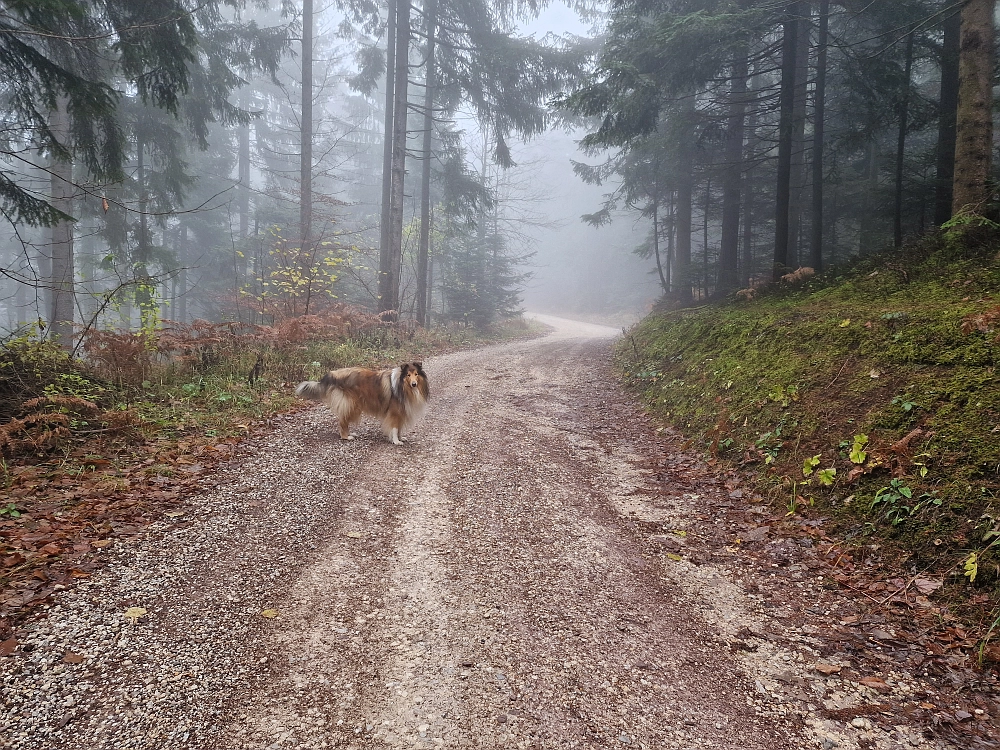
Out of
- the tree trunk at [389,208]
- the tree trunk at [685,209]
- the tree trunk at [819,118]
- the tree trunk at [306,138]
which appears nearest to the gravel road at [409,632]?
the tree trunk at [819,118]

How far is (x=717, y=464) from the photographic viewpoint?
18.4ft

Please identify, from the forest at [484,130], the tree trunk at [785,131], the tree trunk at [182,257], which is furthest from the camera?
the tree trunk at [182,257]

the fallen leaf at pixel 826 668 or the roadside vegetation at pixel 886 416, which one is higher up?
the roadside vegetation at pixel 886 416

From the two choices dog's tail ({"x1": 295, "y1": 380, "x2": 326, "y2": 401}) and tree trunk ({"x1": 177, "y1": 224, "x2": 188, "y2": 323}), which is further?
tree trunk ({"x1": 177, "y1": 224, "x2": 188, "y2": 323})

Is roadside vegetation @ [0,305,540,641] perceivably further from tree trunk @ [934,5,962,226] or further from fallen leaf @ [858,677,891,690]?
tree trunk @ [934,5,962,226]

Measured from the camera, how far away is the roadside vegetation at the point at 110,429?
11.4 feet

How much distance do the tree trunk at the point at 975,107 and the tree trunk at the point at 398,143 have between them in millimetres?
13595

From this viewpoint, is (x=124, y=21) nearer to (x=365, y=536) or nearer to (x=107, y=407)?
(x=107, y=407)

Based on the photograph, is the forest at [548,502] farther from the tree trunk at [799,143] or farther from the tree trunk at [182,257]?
the tree trunk at [182,257]

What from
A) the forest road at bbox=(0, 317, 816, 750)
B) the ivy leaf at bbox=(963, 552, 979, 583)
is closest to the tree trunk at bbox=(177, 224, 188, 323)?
the forest road at bbox=(0, 317, 816, 750)

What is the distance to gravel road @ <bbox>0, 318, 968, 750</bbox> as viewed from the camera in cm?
225

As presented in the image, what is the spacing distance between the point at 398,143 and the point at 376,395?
12.4m

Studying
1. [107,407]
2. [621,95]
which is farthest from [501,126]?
[107,407]

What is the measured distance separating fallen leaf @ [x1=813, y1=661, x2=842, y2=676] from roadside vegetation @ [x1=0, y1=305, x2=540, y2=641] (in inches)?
183
